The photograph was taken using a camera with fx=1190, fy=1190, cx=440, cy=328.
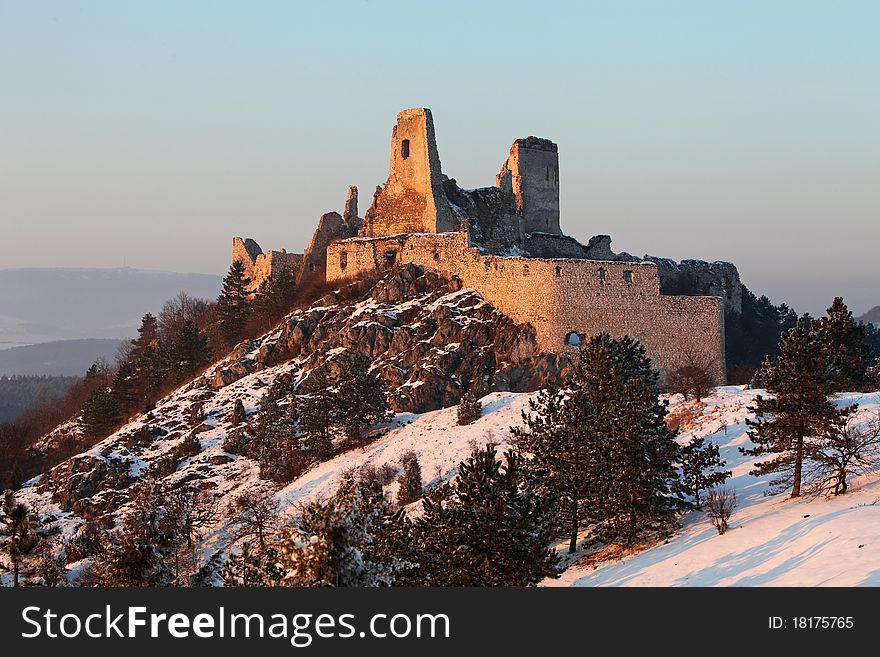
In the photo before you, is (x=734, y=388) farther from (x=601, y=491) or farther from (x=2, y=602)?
(x=2, y=602)

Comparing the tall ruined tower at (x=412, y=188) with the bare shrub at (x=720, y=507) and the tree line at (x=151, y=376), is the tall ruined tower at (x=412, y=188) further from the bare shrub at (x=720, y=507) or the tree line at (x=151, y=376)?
the bare shrub at (x=720, y=507)

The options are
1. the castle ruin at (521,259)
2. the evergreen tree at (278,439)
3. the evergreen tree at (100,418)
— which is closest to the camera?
the evergreen tree at (278,439)

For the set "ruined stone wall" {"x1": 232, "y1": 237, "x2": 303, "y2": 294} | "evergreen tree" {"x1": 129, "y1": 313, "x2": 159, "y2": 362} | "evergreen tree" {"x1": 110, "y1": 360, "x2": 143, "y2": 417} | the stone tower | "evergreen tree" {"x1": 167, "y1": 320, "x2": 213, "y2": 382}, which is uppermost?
the stone tower

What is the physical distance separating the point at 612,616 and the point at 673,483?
561 inches

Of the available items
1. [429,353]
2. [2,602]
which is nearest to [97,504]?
[429,353]

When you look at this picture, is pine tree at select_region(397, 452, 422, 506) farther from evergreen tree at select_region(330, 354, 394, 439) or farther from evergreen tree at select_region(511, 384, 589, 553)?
evergreen tree at select_region(330, 354, 394, 439)

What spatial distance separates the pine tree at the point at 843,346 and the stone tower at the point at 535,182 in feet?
126

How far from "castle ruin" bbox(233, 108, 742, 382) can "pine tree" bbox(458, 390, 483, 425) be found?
706cm

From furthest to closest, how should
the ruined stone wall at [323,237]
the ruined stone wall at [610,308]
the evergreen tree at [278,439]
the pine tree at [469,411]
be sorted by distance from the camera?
1. the ruined stone wall at [323,237]
2. the ruined stone wall at [610,308]
3. the evergreen tree at [278,439]
4. the pine tree at [469,411]

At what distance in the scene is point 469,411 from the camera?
5141cm

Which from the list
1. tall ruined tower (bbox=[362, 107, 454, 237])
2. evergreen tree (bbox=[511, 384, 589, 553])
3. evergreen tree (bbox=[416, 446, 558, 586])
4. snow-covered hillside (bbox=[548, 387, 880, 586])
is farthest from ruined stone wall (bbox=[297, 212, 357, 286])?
evergreen tree (bbox=[416, 446, 558, 586])

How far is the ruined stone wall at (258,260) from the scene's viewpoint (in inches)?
3054

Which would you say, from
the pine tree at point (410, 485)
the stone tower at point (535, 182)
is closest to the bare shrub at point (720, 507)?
the pine tree at point (410, 485)

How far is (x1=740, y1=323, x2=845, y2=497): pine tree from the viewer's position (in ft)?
117
